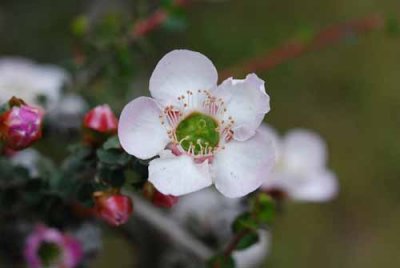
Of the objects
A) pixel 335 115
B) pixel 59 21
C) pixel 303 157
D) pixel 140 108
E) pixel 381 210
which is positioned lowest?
pixel 140 108

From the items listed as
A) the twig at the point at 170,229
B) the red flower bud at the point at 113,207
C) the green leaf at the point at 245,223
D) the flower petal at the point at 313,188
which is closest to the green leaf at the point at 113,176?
the red flower bud at the point at 113,207

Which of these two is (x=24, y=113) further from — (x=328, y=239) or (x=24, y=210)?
(x=328, y=239)

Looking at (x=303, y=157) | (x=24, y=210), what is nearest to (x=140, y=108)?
(x=24, y=210)

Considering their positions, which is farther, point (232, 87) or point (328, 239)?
point (328, 239)

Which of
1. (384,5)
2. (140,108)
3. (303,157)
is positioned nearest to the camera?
(140,108)

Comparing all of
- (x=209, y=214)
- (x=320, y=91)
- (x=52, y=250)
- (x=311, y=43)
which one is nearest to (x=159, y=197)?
(x=52, y=250)

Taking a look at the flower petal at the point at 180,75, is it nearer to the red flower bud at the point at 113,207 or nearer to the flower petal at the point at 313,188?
the red flower bud at the point at 113,207

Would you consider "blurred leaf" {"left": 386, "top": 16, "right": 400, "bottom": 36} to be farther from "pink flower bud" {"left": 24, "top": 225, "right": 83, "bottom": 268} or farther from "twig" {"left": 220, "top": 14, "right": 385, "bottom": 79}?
"pink flower bud" {"left": 24, "top": 225, "right": 83, "bottom": 268}

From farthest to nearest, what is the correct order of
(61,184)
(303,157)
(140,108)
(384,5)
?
(384,5), (303,157), (61,184), (140,108)
